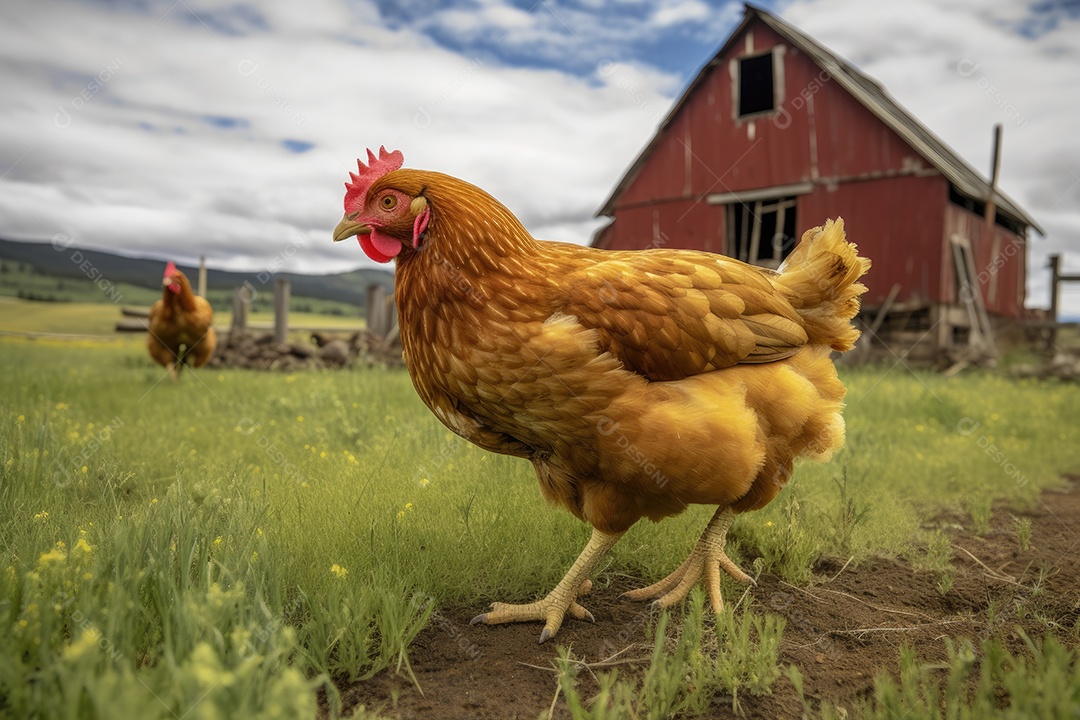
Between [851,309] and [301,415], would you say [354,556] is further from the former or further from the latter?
[301,415]

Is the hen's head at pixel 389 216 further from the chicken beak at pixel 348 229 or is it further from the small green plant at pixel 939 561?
the small green plant at pixel 939 561

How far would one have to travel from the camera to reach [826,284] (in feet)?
10.0

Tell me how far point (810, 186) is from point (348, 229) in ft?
43.1

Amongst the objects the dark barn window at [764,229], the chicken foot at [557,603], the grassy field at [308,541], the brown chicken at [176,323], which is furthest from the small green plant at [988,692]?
the dark barn window at [764,229]

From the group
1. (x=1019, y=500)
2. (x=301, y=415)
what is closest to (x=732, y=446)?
(x=1019, y=500)

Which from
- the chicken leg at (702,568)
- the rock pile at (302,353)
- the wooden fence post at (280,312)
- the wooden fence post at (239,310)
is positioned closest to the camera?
the chicken leg at (702,568)

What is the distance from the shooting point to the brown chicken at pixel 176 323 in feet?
28.5

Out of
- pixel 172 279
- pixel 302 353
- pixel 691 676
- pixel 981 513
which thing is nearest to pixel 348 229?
pixel 691 676

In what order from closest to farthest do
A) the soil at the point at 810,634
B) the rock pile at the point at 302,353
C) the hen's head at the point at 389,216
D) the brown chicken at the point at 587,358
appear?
1. the soil at the point at 810,634
2. the brown chicken at the point at 587,358
3. the hen's head at the point at 389,216
4. the rock pile at the point at 302,353

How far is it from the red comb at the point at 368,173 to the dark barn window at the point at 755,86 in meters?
13.3

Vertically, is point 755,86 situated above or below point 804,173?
above

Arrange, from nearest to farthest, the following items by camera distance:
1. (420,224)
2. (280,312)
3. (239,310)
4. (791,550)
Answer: (420,224)
(791,550)
(280,312)
(239,310)

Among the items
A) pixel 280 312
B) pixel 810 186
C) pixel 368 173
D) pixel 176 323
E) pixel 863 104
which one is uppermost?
pixel 863 104

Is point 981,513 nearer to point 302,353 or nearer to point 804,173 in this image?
point 302,353
